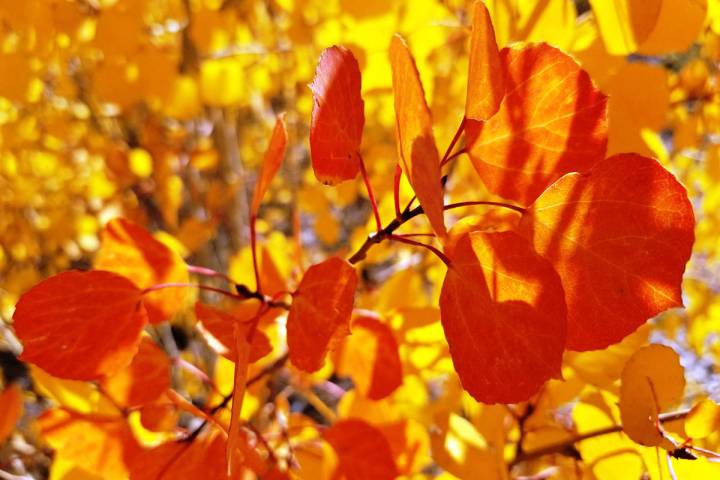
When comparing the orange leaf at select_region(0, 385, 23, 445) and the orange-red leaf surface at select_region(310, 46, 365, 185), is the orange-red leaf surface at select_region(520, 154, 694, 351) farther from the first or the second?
the orange leaf at select_region(0, 385, 23, 445)

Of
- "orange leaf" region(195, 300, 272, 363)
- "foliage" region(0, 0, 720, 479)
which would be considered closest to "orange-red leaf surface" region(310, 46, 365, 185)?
"foliage" region(0, 0, 720, 479)

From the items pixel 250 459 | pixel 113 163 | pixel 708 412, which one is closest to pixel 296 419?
pixel 250 459

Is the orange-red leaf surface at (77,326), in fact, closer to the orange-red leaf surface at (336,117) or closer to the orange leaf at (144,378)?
the orange leaf at (144,378)


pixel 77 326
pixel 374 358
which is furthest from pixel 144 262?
pixel 374 358

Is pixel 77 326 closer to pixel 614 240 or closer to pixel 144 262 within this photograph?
pixel 144 262

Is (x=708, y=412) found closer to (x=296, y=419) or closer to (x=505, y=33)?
(x=505, y=33)
